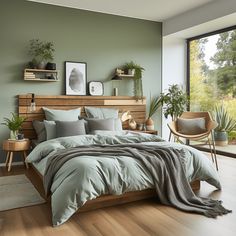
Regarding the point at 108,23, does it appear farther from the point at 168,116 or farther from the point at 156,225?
the point at 156,225

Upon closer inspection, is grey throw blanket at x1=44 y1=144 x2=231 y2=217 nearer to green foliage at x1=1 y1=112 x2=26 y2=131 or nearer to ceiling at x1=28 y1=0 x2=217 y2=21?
green foliage at x1=1 y1=112 x2=26 y2=131

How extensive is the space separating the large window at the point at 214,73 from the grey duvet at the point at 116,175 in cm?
271

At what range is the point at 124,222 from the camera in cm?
259

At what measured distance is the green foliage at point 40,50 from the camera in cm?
495

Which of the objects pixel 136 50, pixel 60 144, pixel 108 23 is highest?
pixel 108 23

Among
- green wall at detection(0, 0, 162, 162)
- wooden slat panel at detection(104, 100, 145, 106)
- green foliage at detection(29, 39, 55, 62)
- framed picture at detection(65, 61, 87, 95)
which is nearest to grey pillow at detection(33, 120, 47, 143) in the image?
green wall at detection(0, 0, 162, 162)

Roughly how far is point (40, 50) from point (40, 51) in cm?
2

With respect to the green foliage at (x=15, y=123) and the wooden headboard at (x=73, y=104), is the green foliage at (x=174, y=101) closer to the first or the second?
the wooden headboard at (x=73, y=104)

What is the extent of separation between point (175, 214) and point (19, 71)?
3539 millimetres

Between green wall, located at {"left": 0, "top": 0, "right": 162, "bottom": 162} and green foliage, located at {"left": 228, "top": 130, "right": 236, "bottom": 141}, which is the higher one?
green wall, located at {"left": 0, "top": 0, "right": 162, "bottom": 162}

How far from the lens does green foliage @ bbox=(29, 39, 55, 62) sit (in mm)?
4953

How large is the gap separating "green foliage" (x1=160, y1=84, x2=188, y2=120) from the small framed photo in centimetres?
137

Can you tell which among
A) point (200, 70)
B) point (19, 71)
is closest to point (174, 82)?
point (200, 70)

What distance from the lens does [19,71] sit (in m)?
4.88
